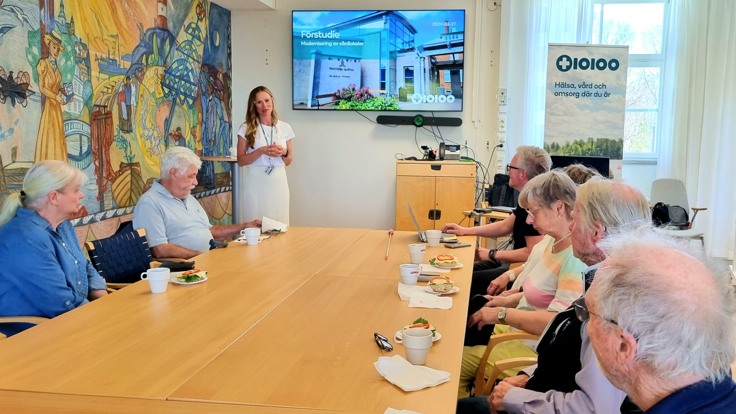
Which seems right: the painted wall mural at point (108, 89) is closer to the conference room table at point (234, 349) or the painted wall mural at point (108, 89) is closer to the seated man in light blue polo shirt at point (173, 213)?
the seated man in light blue polo shirt at point (173, 213)

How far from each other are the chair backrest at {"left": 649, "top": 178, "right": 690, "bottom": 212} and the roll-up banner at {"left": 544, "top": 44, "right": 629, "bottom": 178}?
1.40 ft

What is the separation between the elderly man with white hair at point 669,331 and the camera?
110 cm

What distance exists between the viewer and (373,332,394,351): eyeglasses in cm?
192

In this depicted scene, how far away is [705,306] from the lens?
1117 mm

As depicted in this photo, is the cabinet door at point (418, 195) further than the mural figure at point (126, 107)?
Yes

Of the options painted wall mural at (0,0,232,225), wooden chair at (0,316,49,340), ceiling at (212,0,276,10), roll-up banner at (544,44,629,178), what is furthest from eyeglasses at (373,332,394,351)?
ceiling at (212,0,276,10)

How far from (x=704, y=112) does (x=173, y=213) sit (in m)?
5.62

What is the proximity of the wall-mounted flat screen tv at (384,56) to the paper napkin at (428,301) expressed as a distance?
191 inches

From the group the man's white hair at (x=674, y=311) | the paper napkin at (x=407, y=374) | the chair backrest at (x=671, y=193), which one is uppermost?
the man's white hair at (x=674, y=311)

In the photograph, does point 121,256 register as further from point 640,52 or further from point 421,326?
point 640,52

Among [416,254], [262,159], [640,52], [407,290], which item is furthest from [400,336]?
[640,52]

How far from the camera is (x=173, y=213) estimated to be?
3830 millimetres

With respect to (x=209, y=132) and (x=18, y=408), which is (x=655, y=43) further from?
(x=18, y=408)

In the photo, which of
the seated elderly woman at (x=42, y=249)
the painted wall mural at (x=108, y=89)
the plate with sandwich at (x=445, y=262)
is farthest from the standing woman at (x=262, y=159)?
the seated elderly woman at (x=42, y=249)
